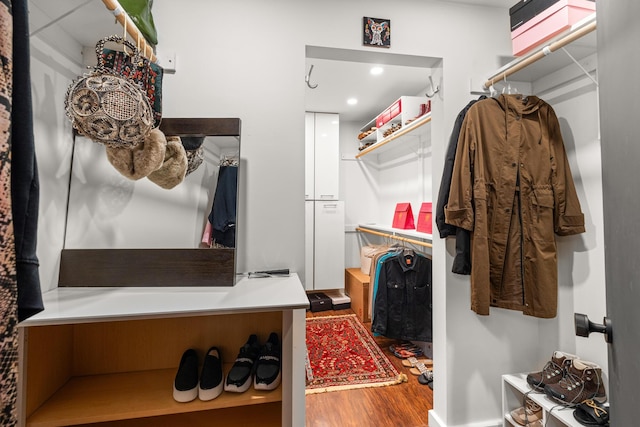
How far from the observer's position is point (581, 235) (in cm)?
146

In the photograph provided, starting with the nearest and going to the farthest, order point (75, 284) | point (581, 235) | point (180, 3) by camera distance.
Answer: point (75, 284), point (180, 3), point (581, 235)

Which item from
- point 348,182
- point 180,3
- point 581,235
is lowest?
point 581,235

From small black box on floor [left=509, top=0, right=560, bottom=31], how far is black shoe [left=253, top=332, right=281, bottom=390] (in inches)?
72.0

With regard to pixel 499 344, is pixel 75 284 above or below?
above

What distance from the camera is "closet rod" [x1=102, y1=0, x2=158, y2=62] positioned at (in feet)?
2.95

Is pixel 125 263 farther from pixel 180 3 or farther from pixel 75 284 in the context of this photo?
pixel 180 3

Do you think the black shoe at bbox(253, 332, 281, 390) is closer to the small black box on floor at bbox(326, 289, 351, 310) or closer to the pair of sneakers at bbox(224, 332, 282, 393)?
the pair of sneakers at bbox(224, 332, 282, 393)

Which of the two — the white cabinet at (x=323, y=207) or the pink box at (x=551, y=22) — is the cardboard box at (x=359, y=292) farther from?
the pink box at (x=551, y=22)

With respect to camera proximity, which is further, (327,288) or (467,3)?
(327,288)

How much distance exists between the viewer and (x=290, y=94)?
1392 millimetres

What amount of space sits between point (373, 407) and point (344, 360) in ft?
1.83

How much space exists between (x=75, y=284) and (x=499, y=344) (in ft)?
6.79

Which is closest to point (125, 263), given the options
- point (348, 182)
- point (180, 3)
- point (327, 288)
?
point (180, 3)

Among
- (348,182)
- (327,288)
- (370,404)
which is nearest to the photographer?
(370,404)
